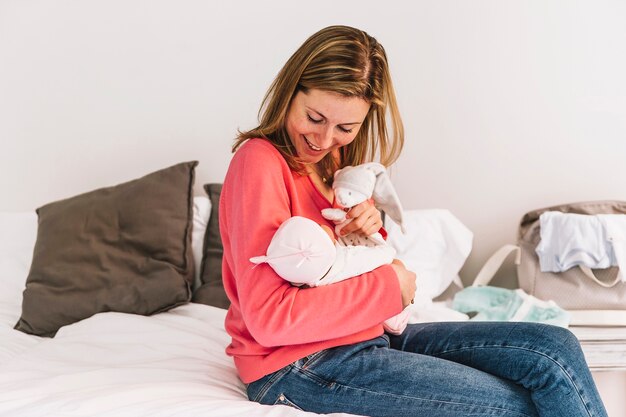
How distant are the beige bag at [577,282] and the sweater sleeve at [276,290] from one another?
1013mm

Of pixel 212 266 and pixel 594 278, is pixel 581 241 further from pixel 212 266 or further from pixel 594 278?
pixel 212 266

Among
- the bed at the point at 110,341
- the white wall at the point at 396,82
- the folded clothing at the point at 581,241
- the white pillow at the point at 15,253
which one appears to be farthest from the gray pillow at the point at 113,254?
the folded clothing at the point at 581,241

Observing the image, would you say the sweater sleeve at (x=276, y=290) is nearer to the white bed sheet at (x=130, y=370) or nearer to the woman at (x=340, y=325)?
the woman at (x=340, y=325)

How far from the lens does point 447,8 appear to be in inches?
88.2

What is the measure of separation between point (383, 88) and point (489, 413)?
0.63m

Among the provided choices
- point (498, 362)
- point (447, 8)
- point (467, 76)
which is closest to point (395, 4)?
point (447, 8)

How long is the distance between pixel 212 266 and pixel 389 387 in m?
1.05

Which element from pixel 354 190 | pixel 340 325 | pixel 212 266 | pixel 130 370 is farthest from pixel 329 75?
pixel 212 266

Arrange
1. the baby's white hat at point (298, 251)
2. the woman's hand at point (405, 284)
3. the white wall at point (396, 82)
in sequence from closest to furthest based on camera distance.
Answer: the baby's white hat at point (298, 251), the woman's hand at point (405, 284), the white wall at point (396, 82)

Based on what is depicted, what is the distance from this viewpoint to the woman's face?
1254 mm

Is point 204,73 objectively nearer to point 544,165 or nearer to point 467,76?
point 467,76

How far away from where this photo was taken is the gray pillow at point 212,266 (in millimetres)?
2012

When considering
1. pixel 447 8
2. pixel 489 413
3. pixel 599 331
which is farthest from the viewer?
pixel 447 8

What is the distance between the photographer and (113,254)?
2039 millimetres
